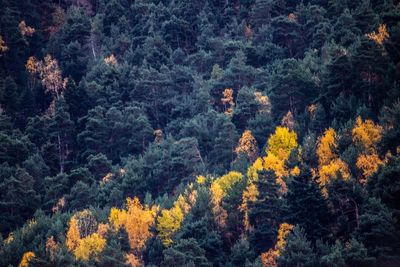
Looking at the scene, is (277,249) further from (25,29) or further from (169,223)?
(25,29)

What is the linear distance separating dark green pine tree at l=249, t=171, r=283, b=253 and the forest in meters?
0.12

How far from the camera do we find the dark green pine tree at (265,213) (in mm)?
46125

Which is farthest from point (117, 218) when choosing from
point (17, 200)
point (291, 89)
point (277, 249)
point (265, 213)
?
point (291, 89)

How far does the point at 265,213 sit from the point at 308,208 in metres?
4.98

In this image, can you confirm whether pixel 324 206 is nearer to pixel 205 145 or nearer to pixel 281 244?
pixel 281 244

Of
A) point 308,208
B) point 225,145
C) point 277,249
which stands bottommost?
point 277,249

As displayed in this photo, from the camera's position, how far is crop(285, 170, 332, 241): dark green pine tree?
4256cm

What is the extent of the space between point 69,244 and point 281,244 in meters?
18.9

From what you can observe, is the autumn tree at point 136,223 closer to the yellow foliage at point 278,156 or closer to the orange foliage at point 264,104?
the yellow foliage at point 278,156

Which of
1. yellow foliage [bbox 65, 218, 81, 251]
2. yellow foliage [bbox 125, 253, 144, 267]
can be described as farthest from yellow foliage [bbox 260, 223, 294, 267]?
yellow foliage [bbox 65, 218, 81, 251]

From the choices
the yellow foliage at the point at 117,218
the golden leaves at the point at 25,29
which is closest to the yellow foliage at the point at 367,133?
the yellow foliage at the point at 117,218

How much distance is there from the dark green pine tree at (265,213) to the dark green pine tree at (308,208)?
6.59 ft

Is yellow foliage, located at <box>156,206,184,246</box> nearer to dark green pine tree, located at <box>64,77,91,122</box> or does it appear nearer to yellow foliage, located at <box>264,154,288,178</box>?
yellow foliage, located at <box>264,154,288,178</box>

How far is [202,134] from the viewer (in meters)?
64.6
